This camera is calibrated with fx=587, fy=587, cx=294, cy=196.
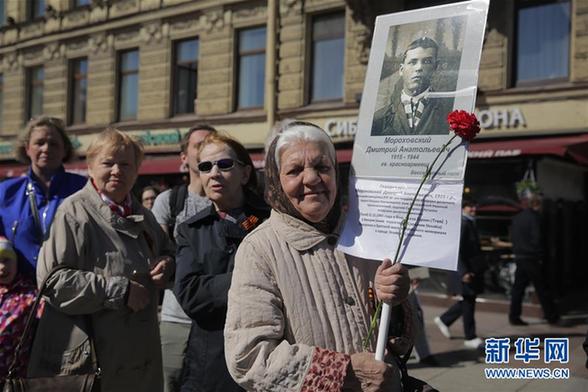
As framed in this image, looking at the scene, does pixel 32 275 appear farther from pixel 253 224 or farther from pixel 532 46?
pixel 532 46

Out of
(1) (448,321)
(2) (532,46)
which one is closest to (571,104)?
(2) (532,46)

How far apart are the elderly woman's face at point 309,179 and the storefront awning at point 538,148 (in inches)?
326

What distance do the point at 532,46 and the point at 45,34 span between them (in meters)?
14.0

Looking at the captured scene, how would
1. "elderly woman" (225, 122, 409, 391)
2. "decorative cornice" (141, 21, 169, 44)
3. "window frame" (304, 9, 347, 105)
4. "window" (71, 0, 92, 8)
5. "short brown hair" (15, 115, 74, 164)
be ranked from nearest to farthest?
"elderly woman" (225, 122, 409, 391) → "short brown hair" (15, 115, 74, 164) → "window frame" (304, 9, 347, 105) → "decorative cornice" (141, 21, 169, 44) → "window" (71, 0, 92, 8)

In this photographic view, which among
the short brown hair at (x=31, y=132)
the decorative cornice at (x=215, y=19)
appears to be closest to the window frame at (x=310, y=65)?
the decorative cornice at (x=215, y=19)

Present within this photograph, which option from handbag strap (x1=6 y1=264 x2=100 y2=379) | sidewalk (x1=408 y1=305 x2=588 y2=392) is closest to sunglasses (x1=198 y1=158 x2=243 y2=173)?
handbag strap (x1=6 y1=264 x2=100 y2=379)

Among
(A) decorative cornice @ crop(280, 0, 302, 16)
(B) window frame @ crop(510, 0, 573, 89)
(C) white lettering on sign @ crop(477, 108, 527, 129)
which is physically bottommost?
(C) white lettering on sign @ crop(477, 108, 527, 129)

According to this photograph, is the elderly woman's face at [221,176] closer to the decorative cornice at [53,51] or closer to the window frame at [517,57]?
the window frame at [517,57]

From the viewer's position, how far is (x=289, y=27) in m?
13.1

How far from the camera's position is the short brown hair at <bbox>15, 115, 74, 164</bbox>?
3.37m

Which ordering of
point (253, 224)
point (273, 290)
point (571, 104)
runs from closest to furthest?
point (273, 290), point (253, 224), point (571, 104)

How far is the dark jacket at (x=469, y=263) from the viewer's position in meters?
7.12

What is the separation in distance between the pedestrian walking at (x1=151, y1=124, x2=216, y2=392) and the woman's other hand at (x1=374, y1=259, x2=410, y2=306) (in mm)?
1622

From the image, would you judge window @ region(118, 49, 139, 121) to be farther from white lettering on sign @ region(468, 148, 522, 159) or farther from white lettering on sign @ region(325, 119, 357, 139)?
white lettering on sign @ region(468, 148, 522, 159)
